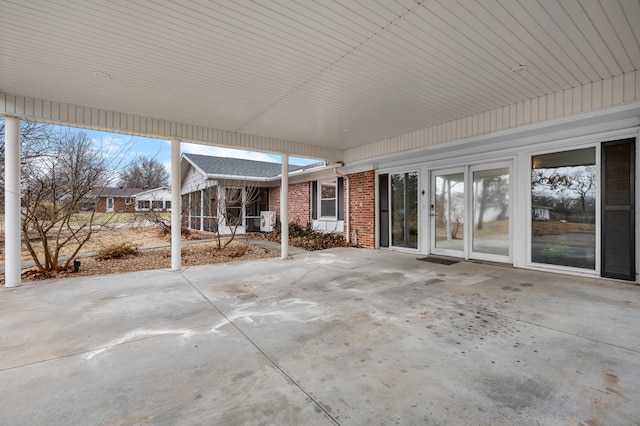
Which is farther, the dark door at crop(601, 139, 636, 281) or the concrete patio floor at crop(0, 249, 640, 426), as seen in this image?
the dark door at crop(601, 139, 636, 281)

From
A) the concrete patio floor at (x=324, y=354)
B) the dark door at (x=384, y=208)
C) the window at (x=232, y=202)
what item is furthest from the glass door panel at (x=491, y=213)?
the window at (x=232, y=202)

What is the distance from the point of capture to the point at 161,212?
11.0 metres

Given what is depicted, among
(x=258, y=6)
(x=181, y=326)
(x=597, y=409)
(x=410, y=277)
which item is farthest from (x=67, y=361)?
(x=410, y=277)

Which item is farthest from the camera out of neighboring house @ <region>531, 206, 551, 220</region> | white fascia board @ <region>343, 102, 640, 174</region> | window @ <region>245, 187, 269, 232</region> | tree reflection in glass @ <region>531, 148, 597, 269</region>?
window @ <region>245, 187, 269, 232</region>

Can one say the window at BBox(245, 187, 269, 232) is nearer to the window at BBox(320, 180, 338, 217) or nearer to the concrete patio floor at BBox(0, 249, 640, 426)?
the window at BBox(320, 180, 338, 217)

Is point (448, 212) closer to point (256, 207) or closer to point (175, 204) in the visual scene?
point (175, 204)

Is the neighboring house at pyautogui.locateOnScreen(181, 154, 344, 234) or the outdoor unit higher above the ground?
the neighboring house at pyautogui.locateOnScreen(181, 154, 344, 234)

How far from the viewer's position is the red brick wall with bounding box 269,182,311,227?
12398mm

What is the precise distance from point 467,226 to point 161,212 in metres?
10.6

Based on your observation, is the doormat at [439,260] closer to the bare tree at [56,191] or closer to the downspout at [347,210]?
the downspout at [347,210]

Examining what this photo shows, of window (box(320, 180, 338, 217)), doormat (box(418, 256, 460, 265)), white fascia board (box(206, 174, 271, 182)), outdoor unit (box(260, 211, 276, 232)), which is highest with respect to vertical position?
white fascia board (box(206, 174, 271, 182))

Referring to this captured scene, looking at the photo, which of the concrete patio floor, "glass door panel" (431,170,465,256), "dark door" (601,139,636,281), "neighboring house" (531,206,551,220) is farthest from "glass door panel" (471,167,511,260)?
the concrete patio floor

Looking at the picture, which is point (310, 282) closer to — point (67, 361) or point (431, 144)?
point (67, 361)

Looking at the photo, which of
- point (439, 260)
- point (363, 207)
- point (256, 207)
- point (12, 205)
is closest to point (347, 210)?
point (363, 207)
